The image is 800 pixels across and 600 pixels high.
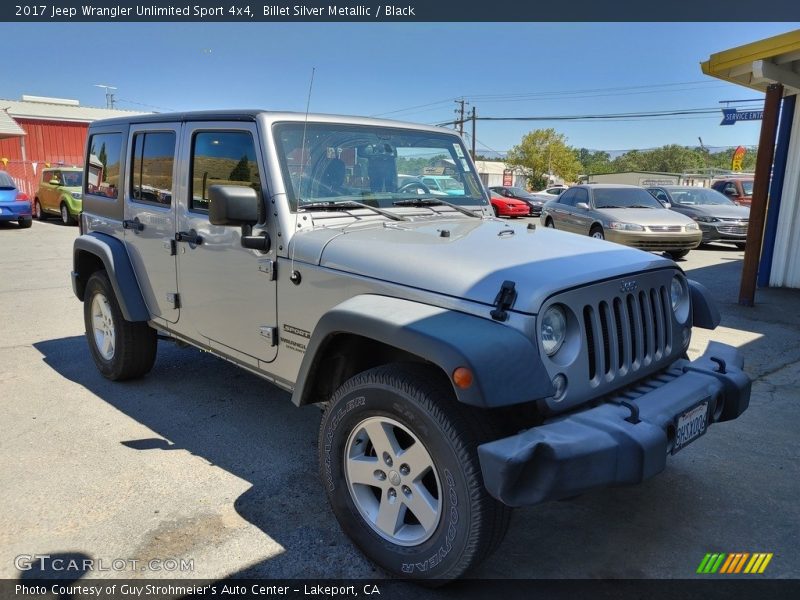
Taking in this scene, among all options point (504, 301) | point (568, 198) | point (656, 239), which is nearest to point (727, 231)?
point (656, 239)

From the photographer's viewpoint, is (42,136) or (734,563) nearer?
(734,563)

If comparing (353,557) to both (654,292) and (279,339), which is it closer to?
(279,339)

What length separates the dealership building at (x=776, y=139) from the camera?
8039 mm

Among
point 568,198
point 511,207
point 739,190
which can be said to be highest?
point 739,190

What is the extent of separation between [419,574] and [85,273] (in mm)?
4250

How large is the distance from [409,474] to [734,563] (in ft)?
5.25

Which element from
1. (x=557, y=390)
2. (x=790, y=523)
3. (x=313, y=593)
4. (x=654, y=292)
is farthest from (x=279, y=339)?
(x=790, y=523)

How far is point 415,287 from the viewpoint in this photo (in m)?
2.69

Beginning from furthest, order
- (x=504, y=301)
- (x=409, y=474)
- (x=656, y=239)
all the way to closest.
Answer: (x=656, y=239) → (x=409, y=474) → (x=504, y=301)

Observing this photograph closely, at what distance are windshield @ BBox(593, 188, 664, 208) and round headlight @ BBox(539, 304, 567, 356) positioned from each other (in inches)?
439

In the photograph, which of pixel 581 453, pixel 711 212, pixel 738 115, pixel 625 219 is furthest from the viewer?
pixel 738 115

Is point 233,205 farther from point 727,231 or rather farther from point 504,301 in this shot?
point 727,231

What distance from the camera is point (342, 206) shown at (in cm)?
349

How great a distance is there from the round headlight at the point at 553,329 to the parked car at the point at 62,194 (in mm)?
18628
